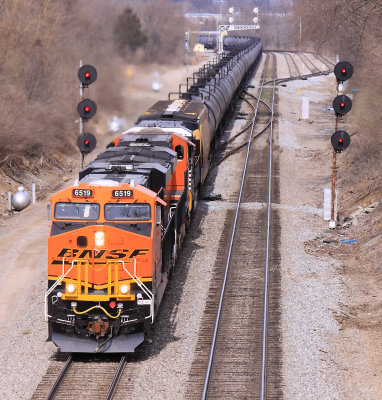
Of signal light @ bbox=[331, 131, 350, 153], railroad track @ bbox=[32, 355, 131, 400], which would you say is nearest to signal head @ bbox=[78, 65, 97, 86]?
signal light @ bbox=[331, 131, 350, 153]

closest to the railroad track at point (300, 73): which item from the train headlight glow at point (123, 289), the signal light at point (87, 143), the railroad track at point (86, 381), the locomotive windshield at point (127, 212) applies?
the signal light at point (87, 143)

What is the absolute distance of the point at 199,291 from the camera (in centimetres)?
1945

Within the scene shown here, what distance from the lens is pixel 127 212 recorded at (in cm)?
1506

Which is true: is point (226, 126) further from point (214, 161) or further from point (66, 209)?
point (66, 209)

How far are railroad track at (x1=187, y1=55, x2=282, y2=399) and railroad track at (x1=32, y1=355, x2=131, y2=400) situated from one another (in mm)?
1579

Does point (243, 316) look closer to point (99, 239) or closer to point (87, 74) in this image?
point (99, 239)

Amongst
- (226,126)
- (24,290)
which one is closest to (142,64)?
(226,126)

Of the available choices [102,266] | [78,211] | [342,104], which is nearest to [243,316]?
[102,266]

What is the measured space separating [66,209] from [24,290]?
560cm

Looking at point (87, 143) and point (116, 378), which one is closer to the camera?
point (116, 378)

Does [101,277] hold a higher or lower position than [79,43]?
lower

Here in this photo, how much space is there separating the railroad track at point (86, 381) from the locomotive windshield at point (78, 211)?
314cm

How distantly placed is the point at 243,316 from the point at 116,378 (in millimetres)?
4584

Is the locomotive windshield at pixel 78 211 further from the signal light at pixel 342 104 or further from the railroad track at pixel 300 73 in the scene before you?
the railroad track at pixel 300 73
